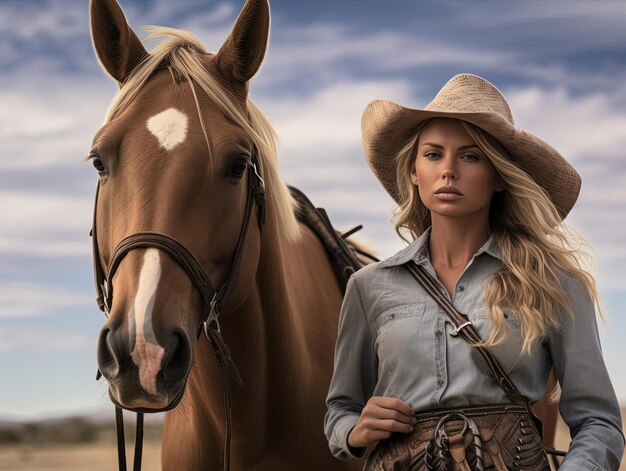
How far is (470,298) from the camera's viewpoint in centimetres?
269

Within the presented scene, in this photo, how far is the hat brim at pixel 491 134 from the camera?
2843 millimetres

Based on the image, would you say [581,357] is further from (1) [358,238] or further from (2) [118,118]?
(1) [358,238]

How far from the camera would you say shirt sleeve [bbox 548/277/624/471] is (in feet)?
8.41

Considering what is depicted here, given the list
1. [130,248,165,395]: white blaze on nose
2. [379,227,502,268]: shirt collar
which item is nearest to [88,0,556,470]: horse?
[130,248,165,395]: white blaze on nose

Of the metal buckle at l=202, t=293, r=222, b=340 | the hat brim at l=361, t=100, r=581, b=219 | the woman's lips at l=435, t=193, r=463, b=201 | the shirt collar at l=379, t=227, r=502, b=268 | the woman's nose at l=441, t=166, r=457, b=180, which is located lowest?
the metal buckle at l=202, t=293, r=222, b=340

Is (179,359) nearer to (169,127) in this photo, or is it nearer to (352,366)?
(352,366)

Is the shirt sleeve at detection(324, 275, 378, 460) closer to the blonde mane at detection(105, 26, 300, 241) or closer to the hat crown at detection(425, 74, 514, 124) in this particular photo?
the blonde mane at detection(105, 26, 300, 241)

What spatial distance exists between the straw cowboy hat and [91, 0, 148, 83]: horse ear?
0.94m

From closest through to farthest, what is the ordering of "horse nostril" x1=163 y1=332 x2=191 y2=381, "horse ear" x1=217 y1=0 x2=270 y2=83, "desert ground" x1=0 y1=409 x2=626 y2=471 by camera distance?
"horse nostril" x1=163 y1=332 x2=191 y2=381, "horse ear" x1=217 y1=0 x2=270 y2=83, "desert ground" x1=0 y1=409 x2=626 y2=471

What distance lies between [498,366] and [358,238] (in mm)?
3061

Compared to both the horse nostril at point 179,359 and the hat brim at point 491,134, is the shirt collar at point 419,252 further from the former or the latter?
the horse nostril at point 179,359

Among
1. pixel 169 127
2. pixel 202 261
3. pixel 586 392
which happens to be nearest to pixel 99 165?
pixel 169 127

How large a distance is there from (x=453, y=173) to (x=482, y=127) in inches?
8.4

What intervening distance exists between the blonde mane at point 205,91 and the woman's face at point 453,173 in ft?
2.05
